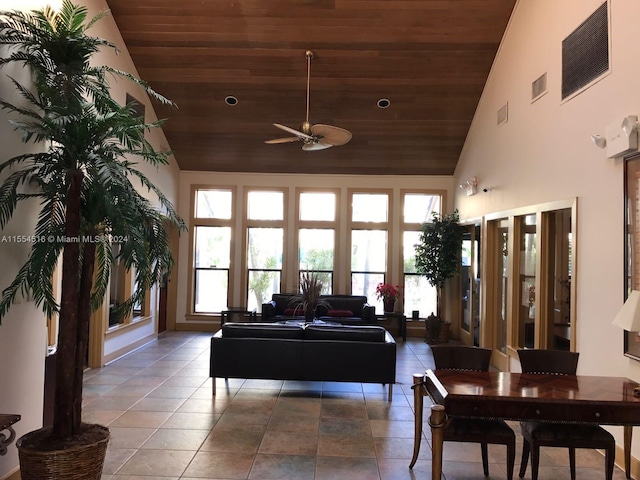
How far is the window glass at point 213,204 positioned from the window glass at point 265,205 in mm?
451

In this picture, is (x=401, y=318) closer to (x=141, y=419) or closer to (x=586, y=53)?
(x=141, y=419)

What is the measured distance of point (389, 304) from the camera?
8.38m

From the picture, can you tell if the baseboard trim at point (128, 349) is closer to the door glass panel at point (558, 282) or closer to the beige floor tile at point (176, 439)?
the beige floor tile at point (176, 439)

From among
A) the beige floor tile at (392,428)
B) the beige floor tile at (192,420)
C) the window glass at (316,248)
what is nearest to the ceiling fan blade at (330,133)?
the beige floor tile at (392,428)

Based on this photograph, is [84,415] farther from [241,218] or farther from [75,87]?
[241,218]

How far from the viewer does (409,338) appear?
847cm

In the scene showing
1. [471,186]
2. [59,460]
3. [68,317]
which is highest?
[471,186]

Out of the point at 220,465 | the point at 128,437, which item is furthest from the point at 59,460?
the point at 128,437

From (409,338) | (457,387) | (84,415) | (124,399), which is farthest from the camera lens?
(409,338)

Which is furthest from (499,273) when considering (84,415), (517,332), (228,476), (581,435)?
(84,415)

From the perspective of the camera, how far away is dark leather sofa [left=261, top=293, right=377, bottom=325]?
7711 millimetres

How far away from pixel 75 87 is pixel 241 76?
418cm

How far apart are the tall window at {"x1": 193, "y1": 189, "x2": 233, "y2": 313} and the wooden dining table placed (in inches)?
261

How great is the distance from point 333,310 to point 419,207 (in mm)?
2756
